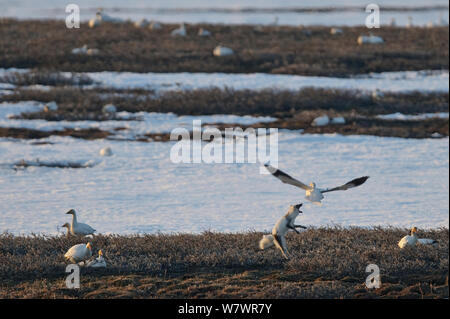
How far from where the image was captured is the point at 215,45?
3694 centimetres

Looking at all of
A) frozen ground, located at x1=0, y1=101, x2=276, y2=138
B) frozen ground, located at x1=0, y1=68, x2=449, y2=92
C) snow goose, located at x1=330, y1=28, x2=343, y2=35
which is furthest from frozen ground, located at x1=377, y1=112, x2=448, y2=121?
snow goose, located at x1=330, y1=28, x2=343, y2=35

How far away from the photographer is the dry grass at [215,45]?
31.8m

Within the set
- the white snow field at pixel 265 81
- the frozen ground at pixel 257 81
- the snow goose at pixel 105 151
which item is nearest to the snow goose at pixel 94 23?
the frozen ground at pixel 257 81

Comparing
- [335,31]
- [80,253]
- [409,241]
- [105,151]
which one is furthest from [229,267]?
[335,31]

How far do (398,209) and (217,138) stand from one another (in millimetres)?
8030

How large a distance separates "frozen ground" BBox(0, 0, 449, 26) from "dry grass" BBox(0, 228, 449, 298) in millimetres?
47206

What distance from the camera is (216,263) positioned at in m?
9.72

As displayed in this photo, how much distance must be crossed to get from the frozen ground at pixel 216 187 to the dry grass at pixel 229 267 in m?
2.12

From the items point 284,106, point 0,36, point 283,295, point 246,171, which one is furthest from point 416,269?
point 0,36

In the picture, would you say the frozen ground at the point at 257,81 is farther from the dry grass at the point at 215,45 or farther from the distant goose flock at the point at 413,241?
the distant goose flock at the point at 413,241

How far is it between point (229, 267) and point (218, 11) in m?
64.4

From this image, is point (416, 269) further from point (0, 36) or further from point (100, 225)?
point (0, 36)

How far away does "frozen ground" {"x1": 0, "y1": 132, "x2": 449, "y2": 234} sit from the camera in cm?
1378
